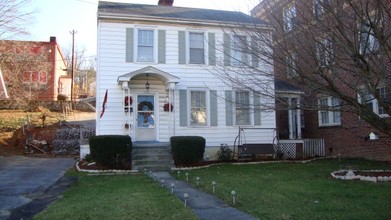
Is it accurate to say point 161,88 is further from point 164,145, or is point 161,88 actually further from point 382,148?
point 382,148

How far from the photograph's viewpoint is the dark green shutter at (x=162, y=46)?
16.7 m

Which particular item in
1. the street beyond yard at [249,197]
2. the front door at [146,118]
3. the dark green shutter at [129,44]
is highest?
the dark green shutter at [129,44]

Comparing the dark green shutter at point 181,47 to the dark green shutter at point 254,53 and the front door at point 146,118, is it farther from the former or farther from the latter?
the dark green shutter at point 254,53

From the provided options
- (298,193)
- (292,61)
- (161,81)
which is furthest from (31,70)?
(292,61)

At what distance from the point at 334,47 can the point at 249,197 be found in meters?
4.29

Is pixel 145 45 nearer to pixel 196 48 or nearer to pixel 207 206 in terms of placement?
pixel 196 48

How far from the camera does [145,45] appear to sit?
1662cm

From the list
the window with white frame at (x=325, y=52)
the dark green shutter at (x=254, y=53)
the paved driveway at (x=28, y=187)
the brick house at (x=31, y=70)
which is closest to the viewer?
the window with white frame at (x=325, y=52)

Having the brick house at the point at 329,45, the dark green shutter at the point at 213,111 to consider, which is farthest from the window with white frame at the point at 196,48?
the brick house at the point at 329,45

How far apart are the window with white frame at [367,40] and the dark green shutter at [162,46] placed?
40.7 feet

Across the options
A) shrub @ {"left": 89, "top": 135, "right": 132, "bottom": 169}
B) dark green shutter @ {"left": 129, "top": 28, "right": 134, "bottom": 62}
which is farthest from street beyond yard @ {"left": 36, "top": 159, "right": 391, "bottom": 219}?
dark green shutter @ {"left": 129, "top": 28, "right": 134, "bottom": 62}

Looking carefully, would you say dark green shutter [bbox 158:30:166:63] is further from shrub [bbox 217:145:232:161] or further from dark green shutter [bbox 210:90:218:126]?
shrub [bbox 217:145:232:161]

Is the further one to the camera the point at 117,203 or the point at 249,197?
the point at 249,197

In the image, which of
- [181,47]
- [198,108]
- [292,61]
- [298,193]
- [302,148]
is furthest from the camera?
[302,148]
